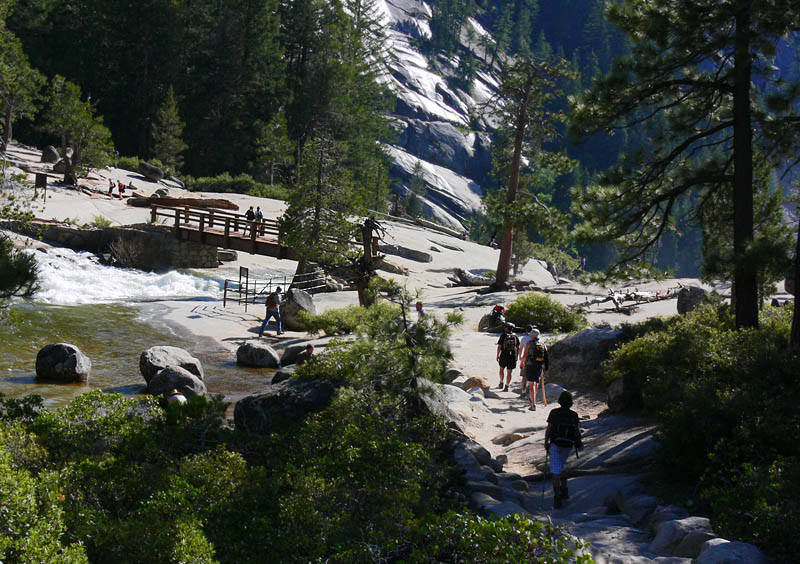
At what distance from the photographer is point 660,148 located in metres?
14.1

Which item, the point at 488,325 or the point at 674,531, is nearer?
the point at 674,531

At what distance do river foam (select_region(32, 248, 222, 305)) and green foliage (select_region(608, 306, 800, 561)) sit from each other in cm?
2277

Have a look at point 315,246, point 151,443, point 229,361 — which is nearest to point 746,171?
point 151,443

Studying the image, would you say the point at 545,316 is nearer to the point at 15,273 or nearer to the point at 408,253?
the point at 15,273

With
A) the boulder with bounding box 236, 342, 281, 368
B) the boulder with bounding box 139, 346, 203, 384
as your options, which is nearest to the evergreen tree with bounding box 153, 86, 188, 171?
the boulder with bounding box 236, 342, 281, 368

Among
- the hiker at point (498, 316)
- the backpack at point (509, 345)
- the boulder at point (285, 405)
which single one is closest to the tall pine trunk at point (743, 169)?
the backpack at point (509, 345)

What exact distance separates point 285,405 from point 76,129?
3744 centimetres

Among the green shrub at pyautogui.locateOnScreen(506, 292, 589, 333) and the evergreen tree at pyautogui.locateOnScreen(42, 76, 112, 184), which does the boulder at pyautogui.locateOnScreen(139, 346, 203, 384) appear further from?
the evergreen tree at pyautogui.locateOnScreen(42, 76, 112, 184)

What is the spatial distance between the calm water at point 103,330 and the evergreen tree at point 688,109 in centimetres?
929

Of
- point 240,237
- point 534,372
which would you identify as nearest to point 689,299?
point 534,372

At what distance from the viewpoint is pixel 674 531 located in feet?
21.5

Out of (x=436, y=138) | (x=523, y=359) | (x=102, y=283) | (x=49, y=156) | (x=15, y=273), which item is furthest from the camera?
(x=436, y=138)

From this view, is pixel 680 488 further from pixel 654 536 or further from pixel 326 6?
pixel 326 6

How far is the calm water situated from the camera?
15.9 metres
